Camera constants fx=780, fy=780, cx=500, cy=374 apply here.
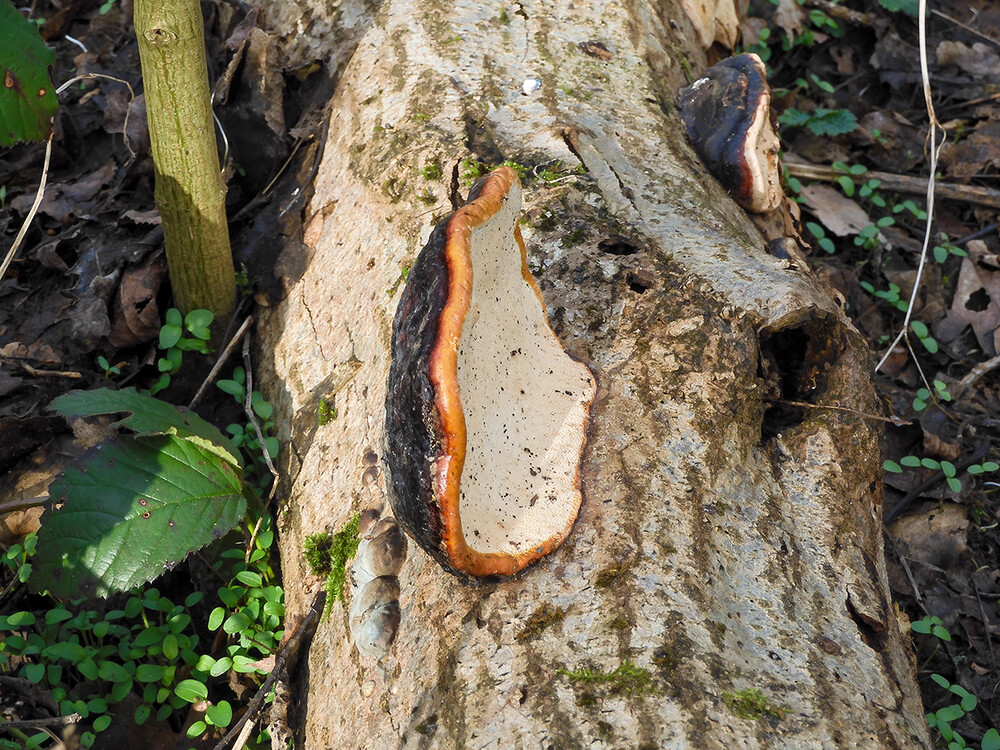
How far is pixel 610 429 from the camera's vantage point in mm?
2277

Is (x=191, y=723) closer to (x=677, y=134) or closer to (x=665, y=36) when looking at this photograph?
(x=677, y=134)

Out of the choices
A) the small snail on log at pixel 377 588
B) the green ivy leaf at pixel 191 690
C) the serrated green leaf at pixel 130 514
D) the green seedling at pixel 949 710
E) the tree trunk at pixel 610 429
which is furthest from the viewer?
the green seedling at pixel 949 710

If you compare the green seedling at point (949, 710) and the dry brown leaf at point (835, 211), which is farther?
the dry brown leaf at point (835, 211)

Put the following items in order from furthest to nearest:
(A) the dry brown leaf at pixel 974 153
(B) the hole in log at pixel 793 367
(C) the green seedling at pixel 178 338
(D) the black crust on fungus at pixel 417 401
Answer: (A) the dry brown leaf at pixel 974 153 < (C) the green seedling at pixel 178 338 < (B) the hole in log at pixel 793 367 < (D) the black crust on fungus at pixel 417 401

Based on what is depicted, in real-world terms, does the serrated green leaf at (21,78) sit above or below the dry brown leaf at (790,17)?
above

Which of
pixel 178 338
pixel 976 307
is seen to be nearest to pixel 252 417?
pixel 178 338

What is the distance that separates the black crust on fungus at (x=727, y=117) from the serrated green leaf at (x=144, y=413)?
237cm

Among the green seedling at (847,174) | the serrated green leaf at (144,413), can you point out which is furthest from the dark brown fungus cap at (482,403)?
the green seedling at (847,174)

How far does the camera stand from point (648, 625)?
1885 millimetres

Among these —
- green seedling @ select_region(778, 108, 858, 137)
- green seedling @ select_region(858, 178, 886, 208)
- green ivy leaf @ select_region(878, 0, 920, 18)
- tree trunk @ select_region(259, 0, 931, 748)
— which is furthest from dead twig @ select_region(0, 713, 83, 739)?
green ivy leaf @ select_region(878, 0, 920, 18)

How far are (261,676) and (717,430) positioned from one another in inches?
72.7

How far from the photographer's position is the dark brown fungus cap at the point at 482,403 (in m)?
1.74

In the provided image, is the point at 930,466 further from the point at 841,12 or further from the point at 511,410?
the point at 841,12

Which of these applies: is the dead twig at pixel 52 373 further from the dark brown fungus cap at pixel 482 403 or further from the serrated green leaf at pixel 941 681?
the serrated green leaf at pixel 941 681
